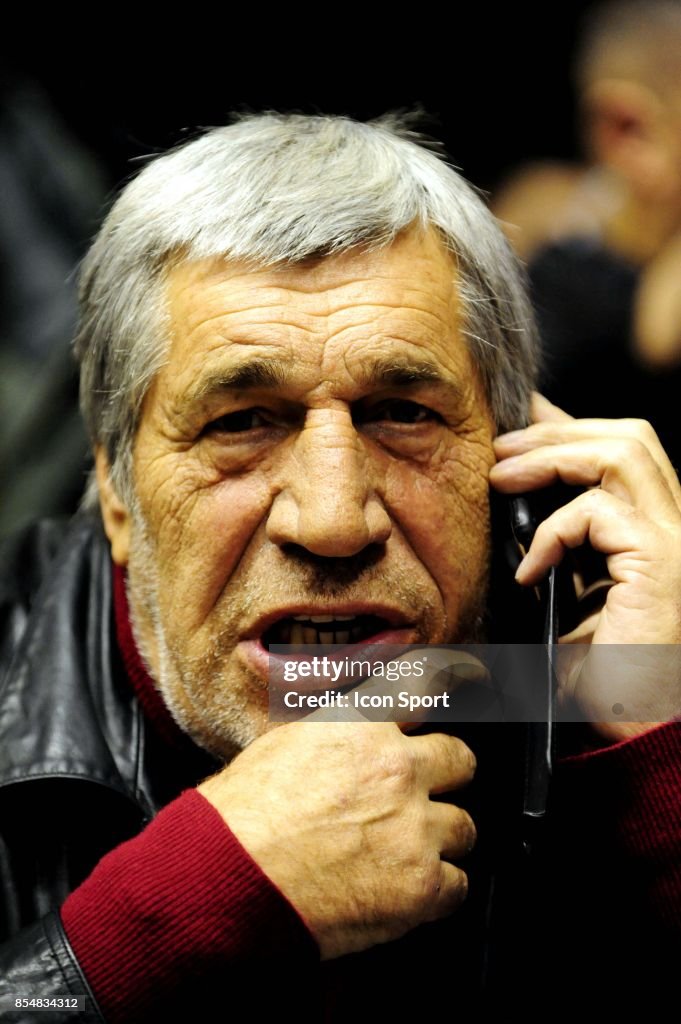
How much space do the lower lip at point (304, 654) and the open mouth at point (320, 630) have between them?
2 centimetres

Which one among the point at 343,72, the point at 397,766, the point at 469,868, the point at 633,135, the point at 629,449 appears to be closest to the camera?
the point at 397,766

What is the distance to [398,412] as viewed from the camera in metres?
1.83

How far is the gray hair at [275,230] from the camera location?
1.74 metres

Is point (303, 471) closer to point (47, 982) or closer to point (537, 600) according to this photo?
point (537, 600)

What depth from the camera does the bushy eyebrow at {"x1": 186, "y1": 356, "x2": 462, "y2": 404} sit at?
169cm

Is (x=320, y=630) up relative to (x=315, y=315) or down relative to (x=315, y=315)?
down

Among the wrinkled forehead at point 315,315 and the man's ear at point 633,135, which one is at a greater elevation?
the man's ear at point 633,135

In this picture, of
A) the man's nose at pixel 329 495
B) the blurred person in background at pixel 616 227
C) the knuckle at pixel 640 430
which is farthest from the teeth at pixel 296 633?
the blurred person in background at pixel 616 227

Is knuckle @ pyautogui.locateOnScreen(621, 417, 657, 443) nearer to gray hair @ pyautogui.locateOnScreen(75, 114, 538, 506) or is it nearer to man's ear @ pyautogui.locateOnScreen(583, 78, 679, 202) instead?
gray hair @ pyautogui.locateOnScreen(75, 114, 538, 506)

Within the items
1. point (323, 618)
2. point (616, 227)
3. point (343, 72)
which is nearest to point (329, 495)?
point (323, 618)

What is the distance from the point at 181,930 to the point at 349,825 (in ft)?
0.92

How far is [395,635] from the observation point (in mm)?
1723

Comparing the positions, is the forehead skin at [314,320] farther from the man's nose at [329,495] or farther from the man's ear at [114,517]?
the man's ear at [114,517]

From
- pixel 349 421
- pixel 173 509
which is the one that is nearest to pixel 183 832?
pixel 173 509
